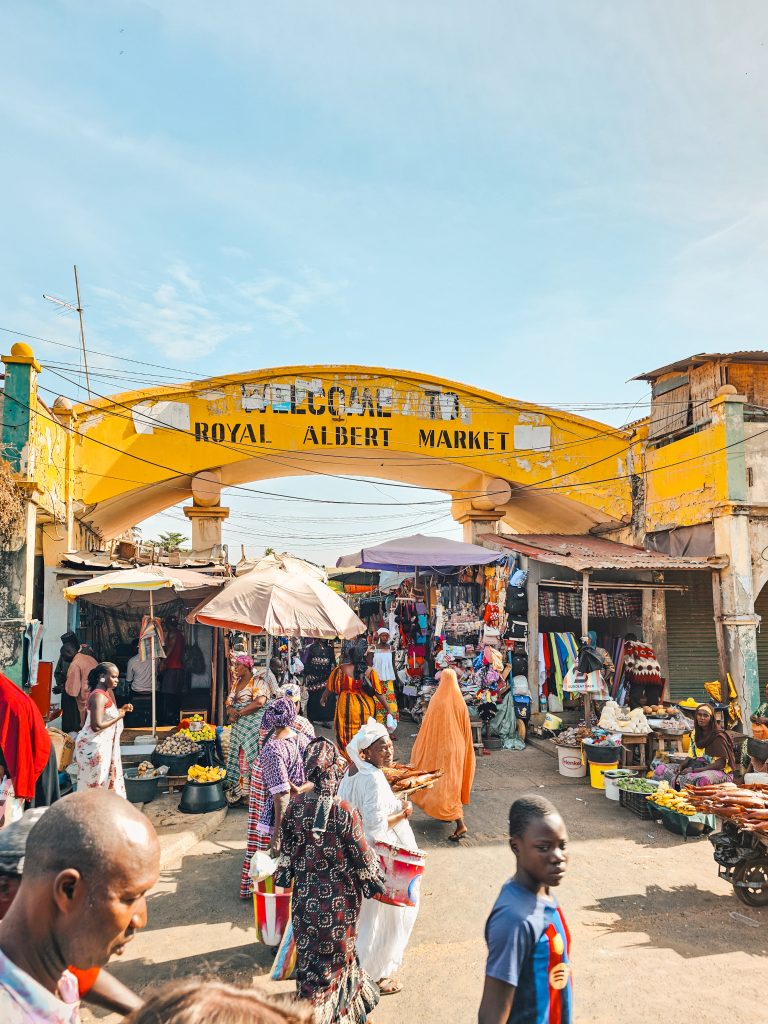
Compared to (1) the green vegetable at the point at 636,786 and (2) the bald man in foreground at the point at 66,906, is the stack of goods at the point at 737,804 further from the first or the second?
(2) the bald man in foreground at the point at 66,906

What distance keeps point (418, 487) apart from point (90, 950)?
15.7 meters

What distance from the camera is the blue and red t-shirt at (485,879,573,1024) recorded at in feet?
7.84

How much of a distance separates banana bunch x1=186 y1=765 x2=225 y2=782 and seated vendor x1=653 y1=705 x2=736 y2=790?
5479 millimetres

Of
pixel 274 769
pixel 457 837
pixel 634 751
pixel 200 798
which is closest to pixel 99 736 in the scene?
pixel 200 798

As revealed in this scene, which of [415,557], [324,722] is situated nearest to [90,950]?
[415,557]

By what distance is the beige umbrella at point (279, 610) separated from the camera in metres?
8.02

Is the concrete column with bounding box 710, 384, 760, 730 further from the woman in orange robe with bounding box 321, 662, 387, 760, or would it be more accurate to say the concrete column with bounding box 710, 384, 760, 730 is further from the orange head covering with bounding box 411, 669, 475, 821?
the woman in orange robe with bounding box 321, 662, 387, 760

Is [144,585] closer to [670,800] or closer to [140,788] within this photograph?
[140,788]

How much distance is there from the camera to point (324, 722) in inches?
512

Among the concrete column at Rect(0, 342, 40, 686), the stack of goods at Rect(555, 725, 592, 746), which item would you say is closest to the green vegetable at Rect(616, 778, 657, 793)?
the stack of goods at Rect(555, 725, 592, 746)

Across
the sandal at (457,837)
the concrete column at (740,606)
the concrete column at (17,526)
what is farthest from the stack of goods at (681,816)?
the concrete column at (17,526)

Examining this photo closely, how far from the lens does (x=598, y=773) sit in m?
9.52

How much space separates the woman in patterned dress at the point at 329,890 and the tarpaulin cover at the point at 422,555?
8522mm

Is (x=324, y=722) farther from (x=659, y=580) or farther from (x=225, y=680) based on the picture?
(x=659, y=580)
